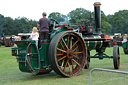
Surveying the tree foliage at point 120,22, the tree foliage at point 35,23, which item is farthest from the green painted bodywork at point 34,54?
the tree foliage at point 120,22

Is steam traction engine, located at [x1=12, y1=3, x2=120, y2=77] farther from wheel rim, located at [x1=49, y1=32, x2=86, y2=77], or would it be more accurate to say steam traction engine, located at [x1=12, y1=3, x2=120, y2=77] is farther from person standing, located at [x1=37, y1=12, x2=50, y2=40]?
person standing, located at [x1=37, y1=12, x2=50, y2=40]

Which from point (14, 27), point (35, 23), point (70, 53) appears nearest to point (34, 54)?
point (70, 53)

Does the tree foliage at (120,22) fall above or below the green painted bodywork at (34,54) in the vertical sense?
above

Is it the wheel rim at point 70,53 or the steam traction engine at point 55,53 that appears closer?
the steam traction engine at point 55,53

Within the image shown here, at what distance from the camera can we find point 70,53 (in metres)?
8.11

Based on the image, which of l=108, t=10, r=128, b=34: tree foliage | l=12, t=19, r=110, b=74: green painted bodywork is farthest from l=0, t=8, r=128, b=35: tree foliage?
l=12, t=19, r=110, b=74: green painted bodywork

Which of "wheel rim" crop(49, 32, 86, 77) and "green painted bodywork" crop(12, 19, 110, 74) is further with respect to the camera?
"wheel rim" crop(49, 32, 86, 77)

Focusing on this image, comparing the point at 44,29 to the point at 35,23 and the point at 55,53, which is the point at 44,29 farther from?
the point at 35,23

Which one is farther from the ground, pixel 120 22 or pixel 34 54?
pixel 120 22

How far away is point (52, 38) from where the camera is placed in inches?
314

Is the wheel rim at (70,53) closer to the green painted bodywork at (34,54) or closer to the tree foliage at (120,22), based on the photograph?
the green painted bodywork at (34,54)

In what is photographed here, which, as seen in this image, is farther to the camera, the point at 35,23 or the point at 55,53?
the point at 35,23

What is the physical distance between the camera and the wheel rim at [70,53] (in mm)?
7914

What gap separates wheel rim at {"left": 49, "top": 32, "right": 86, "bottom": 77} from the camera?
26.0 feet
